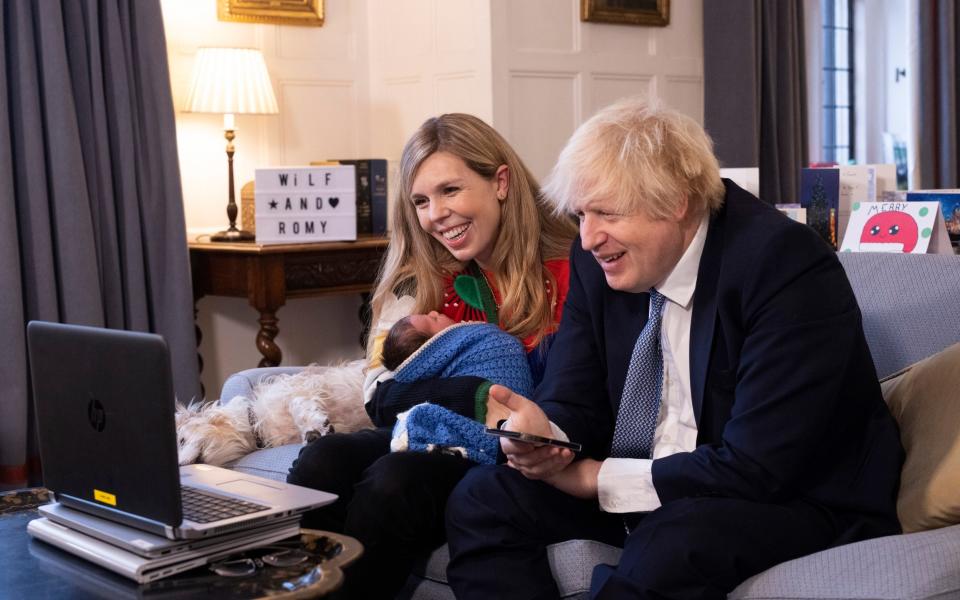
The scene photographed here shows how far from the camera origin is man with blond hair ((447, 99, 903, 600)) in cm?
166

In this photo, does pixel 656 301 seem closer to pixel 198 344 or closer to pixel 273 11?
pixel 198 344

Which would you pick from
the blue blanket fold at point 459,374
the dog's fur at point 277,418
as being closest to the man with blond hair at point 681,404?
the blue blanket fold at point 459,374

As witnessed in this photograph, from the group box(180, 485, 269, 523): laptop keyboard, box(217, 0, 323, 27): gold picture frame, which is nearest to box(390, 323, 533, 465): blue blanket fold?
box(180, 485, 269, 523): laptop keyboard

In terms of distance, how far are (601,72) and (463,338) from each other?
2387 millimetres

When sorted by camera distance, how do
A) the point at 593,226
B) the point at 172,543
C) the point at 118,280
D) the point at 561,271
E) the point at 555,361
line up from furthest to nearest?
the point at 118,280 < the point at 561,271 < the point at 555,361 < the point at 593,226 < the point at 172,543

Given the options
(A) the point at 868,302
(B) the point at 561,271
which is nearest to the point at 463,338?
(B) the point at 561,271

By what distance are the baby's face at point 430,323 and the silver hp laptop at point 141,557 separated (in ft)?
2.48

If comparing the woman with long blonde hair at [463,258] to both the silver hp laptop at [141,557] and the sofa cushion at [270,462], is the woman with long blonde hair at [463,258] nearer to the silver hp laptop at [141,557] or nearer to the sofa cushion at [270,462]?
the sofa cushion at [270,462]

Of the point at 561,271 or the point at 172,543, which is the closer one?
the point at 172,543

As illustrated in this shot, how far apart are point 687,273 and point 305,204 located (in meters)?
2.03

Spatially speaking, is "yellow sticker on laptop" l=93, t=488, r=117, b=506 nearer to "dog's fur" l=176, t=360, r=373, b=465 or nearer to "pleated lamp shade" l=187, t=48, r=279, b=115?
"dog's fur" l=176, t=360, r=373, b=465

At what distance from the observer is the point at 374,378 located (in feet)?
7.86

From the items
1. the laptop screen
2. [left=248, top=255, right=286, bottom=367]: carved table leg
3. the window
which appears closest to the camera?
the laptop screen

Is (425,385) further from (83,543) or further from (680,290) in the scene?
(83,543)
